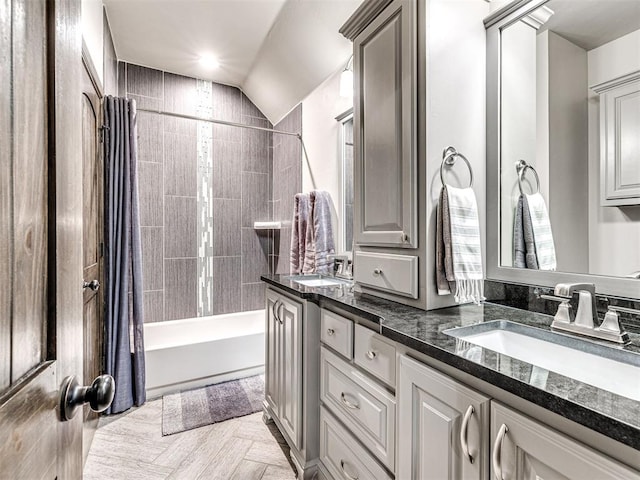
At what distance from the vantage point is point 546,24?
1.25 m

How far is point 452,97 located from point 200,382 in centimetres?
253

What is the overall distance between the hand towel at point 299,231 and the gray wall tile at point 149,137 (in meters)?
1.51

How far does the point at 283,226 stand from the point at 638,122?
257 centimetres

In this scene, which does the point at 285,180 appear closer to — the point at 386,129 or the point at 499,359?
the point at 386,129

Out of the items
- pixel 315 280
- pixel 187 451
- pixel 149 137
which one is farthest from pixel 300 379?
pixel 149 137

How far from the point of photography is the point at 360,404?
47.3 inches

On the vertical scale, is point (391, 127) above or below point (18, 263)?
above

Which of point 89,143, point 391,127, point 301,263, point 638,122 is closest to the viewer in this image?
point 638,122

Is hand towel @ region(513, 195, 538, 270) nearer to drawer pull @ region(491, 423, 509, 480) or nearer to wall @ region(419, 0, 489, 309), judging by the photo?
wall @ region(419, 0, 489, 309)

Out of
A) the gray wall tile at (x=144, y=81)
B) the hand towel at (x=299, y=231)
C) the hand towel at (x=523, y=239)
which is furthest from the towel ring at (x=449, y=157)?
the gray wall tile at (x=144, y=81)

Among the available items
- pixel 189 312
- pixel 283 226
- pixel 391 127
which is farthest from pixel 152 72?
pixel 391 127

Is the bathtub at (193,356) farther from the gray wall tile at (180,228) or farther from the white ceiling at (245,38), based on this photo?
the white ceiling at (245,38)

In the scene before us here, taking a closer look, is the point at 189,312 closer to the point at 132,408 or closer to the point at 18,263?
the point at 132,408

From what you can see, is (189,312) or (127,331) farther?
(189,312)
